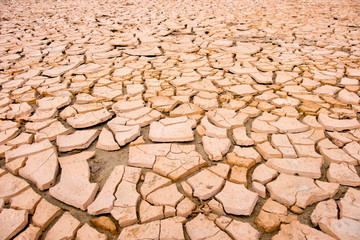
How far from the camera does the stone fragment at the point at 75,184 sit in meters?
1.20

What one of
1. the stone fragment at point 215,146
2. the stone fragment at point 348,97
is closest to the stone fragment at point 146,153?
the stone fragment at point 215,146

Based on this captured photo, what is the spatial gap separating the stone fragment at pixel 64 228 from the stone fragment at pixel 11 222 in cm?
14

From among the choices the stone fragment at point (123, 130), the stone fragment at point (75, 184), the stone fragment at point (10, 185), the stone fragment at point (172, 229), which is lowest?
the stone fragment at point (172, 229)

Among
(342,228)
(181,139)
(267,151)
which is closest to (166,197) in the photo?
(181,139)

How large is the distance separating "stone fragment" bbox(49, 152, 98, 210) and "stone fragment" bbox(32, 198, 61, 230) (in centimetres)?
6

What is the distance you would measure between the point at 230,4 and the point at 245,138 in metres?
6.07

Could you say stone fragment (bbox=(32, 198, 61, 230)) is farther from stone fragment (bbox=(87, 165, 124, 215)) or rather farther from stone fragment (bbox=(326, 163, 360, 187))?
stone fragment (bbox=(326, 163, 360, 187))

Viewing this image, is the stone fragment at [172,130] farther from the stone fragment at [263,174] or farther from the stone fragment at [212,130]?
the stone fragment at [263,174]

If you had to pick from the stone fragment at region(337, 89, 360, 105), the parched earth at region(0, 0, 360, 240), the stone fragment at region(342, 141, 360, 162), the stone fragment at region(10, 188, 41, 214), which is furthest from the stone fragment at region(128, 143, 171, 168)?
the stone fragment at region(337, 89, 360, 105)

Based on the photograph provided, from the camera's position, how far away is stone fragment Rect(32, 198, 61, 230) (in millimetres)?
1098

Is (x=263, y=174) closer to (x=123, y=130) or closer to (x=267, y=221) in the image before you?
(x=267, y=221)

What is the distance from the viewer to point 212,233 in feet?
3.41

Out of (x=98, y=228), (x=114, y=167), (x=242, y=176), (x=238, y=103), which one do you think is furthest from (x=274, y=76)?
(x=98, y=228)

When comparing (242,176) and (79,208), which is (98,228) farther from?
(242,176)
